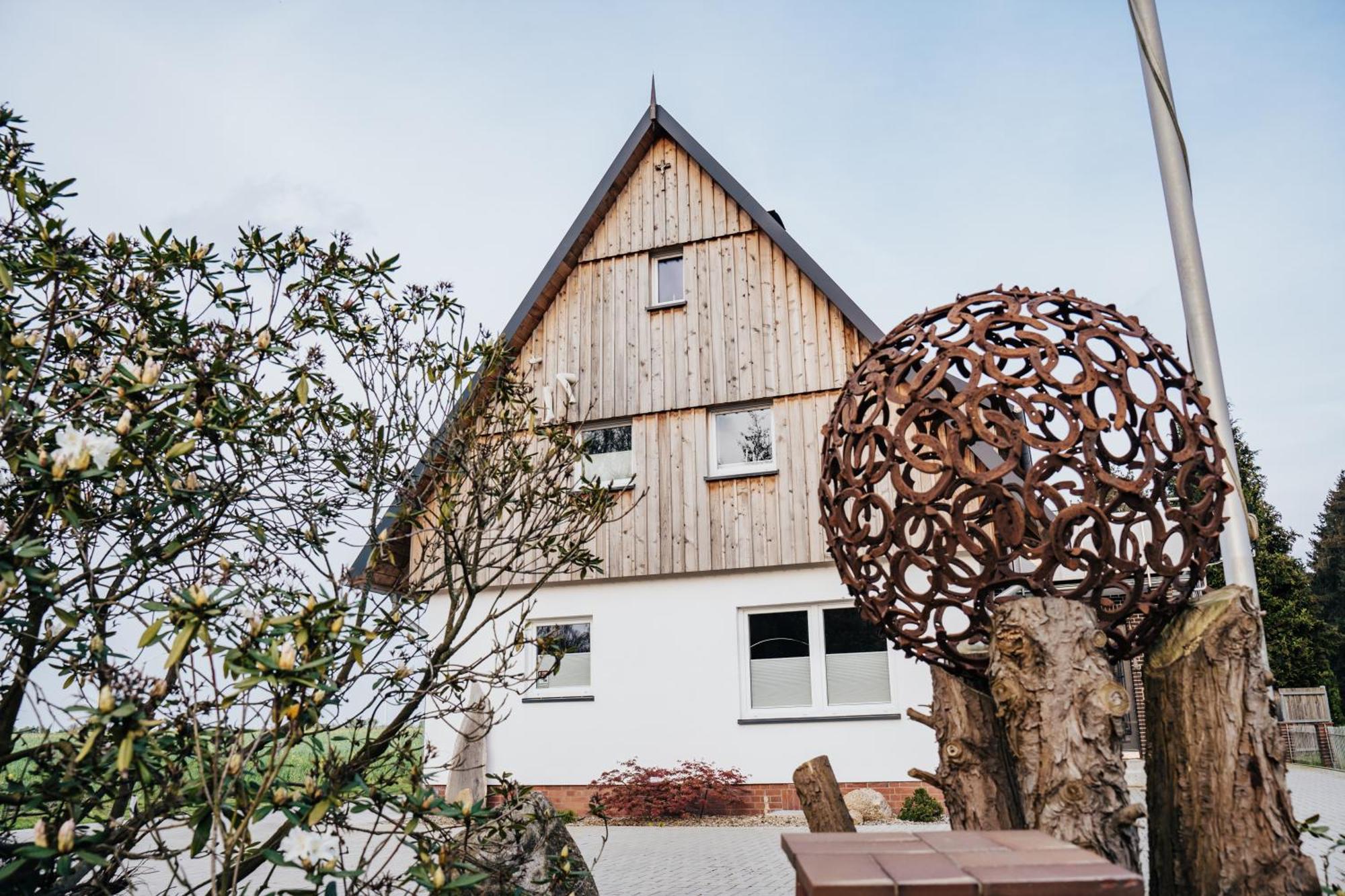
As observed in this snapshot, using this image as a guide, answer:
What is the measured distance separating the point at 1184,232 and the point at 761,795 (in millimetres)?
9322

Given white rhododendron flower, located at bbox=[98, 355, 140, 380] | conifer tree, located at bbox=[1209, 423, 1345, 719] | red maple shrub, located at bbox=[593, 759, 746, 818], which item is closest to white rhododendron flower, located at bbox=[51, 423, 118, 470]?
white rhododendron flower, located at bbox=[98, 355, 140, 380]

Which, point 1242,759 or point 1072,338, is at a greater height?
point 1072,338

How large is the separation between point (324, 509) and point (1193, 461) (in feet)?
10.8

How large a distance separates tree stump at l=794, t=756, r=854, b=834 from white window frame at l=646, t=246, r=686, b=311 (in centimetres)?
1064

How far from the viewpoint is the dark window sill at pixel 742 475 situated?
1265cm

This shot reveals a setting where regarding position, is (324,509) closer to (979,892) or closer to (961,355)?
(961,355)

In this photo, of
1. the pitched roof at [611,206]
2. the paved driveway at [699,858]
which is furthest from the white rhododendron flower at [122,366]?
the pitched roof at [611,206]

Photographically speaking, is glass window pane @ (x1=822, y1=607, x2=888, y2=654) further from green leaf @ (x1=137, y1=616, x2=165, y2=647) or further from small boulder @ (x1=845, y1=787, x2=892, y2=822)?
green leaf @ (x1=137, y1=616, x2=165, y2=647)

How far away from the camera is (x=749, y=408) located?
43.3 feet

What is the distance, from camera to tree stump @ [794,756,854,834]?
3.74 metres

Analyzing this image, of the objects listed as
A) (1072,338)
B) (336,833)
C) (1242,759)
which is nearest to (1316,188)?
(1072,338)

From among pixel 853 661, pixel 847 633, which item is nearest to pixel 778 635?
pixel 847 633

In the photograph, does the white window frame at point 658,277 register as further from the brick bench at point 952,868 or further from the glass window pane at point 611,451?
the brick bench at point 952,868

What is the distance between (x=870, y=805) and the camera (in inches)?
433
